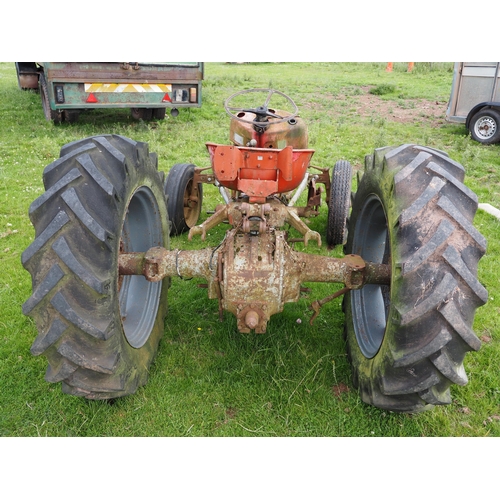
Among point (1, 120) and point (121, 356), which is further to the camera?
point (1, 120)

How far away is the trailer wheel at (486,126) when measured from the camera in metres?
9.18

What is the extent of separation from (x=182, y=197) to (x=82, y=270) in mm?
2844

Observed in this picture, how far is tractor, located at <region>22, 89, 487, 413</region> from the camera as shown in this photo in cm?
231

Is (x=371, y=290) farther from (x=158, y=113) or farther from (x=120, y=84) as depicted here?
(x=158, y=113)

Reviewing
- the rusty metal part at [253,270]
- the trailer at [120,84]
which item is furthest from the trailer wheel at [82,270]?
the trailer at [120,84]

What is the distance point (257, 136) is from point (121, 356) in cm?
228

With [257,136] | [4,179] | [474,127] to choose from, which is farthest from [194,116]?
[257,136]

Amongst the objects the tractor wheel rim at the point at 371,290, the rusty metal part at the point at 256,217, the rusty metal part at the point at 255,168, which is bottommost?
the tractor wheel rim at the point at 371,290

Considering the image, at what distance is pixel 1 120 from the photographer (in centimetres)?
1030

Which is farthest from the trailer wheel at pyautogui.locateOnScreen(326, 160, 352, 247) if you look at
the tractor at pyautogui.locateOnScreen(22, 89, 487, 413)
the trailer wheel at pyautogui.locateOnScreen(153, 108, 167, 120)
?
the trailer wheel at pyautogui.locateOnScreen(153, 108, 167, 120)

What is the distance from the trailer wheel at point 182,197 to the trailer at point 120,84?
419cm

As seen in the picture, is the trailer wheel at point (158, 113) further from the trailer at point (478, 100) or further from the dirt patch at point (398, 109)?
the trailer at point (478, 100)

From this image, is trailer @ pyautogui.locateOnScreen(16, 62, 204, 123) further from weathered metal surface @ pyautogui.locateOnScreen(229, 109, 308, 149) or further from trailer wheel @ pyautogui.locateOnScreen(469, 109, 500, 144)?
trailer wheel @ pyautogui.locateOnScreen(469, 109, 500, 144)

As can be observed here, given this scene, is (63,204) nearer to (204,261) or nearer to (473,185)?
(204,261)
